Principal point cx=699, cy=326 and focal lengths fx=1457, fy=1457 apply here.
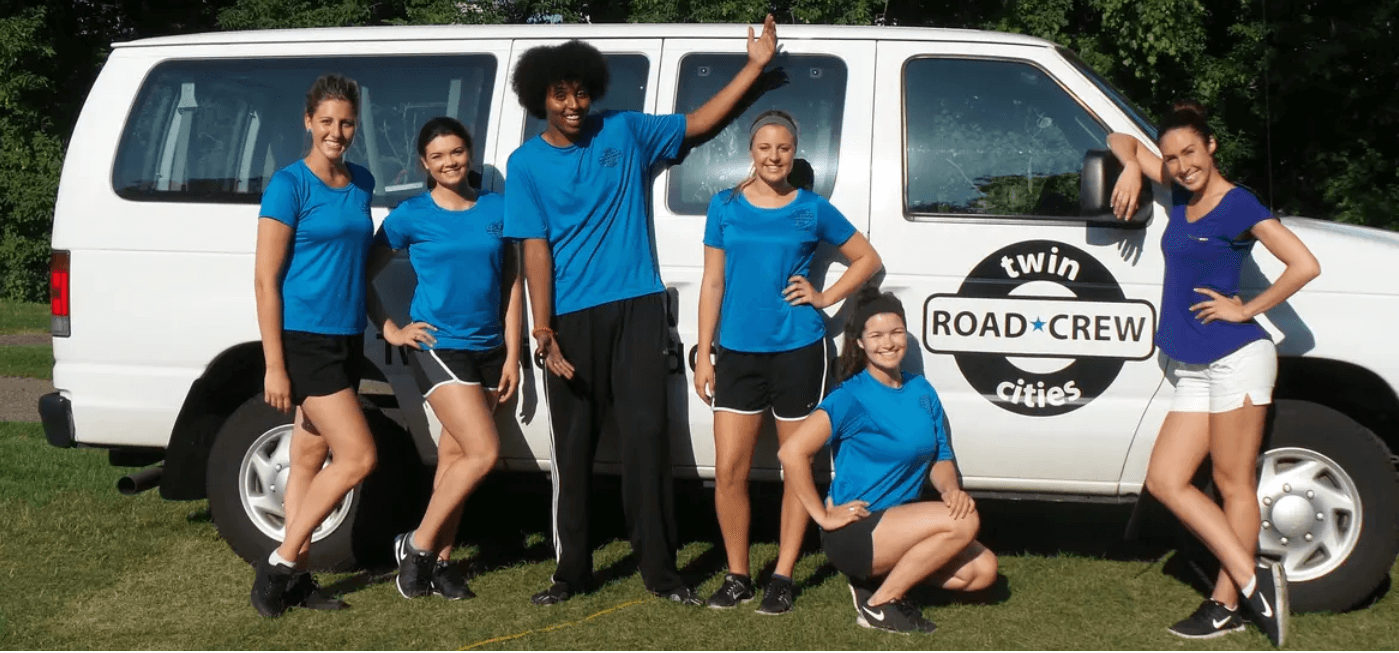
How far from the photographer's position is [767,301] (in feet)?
16.0

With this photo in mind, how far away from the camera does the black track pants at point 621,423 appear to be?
5.02 meters

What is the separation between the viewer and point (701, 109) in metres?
5.19

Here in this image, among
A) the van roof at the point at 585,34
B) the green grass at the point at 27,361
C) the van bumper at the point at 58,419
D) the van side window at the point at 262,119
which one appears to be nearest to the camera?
the van roof at the point at 585,34

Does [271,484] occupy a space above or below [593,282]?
below

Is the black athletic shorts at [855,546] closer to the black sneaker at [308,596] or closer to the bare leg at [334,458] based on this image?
the bare leg at [334,458]

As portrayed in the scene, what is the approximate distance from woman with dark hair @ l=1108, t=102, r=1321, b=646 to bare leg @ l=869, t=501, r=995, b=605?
2.29ft

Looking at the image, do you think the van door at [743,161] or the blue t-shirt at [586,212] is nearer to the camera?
the blue t-shirt at [586,212]

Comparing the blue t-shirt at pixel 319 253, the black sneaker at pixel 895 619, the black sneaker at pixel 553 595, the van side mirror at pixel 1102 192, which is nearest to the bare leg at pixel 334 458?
the blue t-shirt at pixel 319 253

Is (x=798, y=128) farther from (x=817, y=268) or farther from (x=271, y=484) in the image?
(x=271, y=484)

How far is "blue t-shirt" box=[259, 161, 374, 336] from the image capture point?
487cm

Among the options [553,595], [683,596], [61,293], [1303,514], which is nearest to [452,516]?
[553,595]

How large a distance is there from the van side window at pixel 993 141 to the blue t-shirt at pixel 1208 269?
1.54 ft

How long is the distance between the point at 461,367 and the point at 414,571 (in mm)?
769

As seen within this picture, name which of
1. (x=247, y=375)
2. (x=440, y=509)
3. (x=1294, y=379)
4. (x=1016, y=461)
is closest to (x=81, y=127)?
(x=247, y=375)
